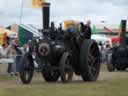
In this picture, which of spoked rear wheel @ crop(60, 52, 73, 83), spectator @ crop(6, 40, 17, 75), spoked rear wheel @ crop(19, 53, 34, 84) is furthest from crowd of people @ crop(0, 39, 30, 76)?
spoked rear wheel @ crop(60, 52, 73, 83)

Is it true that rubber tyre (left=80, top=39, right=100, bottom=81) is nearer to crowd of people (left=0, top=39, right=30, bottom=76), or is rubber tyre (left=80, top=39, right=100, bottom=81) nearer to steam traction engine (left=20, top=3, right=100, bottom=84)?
steam traction engine (left=20, top=3, right=100, bottom=84)

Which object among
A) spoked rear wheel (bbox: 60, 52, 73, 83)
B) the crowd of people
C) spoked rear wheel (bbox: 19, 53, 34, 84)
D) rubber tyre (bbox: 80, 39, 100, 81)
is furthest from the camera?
the crowd of people

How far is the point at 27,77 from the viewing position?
49.8 feet

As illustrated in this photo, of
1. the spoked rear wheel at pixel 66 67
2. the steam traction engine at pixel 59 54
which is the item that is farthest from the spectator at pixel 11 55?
the spoked rear wheel at pixel 66 67

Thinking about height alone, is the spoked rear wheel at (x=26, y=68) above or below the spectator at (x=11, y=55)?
above

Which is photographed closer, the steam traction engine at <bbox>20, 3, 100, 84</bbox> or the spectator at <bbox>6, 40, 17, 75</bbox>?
the steam traction engine at <bbox>20, 3, 100, 84</bbox>

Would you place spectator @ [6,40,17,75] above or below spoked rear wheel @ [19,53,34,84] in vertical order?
below

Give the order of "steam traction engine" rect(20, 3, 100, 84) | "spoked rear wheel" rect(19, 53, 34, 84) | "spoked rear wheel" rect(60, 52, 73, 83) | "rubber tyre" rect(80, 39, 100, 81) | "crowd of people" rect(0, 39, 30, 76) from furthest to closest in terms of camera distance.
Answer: "crowd of people" rect(0, 39, 30, 76), "rubber tyre" rect(80, 39, 100, 81), "spoked rear wheel" rect(19, 53, 34, 84), "steam traction engine" rect(20, 3, 100, 84), "spoked rear wheel" rect(60, 52, 73, 83)

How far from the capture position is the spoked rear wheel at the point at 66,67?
46.9ft

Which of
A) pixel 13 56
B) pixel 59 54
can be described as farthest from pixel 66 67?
pixel 13 56

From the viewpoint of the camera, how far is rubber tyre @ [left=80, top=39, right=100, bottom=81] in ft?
50.0

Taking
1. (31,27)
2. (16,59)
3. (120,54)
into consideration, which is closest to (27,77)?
(16,59)

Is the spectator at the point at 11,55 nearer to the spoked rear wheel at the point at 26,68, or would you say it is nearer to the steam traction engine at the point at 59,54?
the steam traction engine at the point at 59,54

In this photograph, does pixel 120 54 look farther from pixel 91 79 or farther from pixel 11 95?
pixel 11 95
